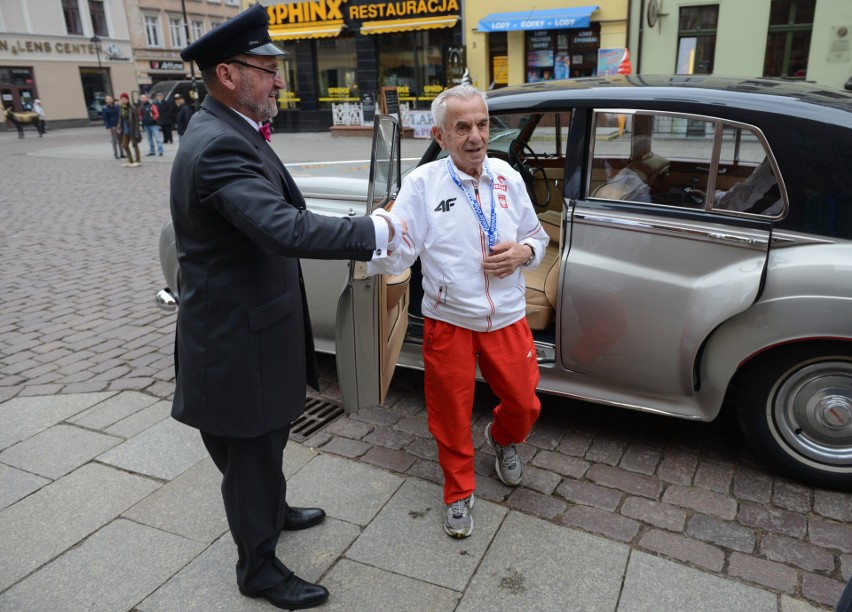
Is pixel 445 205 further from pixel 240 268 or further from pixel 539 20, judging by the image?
pixel 539 20

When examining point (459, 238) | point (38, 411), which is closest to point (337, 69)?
point (38, 411)

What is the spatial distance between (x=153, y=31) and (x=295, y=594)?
157 feet

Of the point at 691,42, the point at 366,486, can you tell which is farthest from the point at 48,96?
the point at 366,486

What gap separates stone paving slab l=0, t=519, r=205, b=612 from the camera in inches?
95.7

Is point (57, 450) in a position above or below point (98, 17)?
below

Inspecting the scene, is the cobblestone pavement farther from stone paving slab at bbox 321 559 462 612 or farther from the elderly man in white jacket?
stone paving slab at bbox 321 559 462 612

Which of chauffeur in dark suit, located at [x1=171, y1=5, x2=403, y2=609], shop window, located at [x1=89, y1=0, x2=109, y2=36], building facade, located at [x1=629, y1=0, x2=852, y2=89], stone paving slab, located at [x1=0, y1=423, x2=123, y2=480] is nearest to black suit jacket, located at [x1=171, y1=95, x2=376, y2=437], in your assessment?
chauffeur in dark suit, located at [x1=171, y1=5, x2=403, y2=609]

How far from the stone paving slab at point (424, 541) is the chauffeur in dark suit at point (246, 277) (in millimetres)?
332

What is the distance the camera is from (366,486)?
311cm

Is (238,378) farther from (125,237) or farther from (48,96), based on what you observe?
(48,96)

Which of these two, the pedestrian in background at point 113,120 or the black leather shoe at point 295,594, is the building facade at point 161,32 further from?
the black leather shoe at point 295,594

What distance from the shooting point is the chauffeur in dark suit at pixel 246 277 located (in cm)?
187

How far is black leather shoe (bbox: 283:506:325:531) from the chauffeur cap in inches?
69.3

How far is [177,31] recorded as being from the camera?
4512cm
